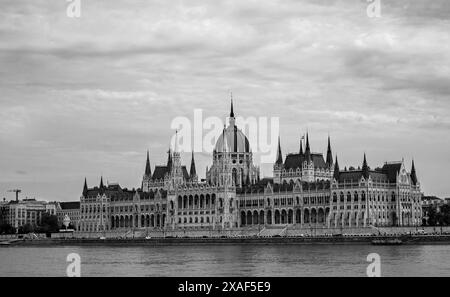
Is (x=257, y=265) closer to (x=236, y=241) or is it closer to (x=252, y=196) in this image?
(x=236, y=241)

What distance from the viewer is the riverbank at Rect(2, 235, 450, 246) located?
358 ft

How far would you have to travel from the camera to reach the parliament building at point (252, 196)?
423 ft

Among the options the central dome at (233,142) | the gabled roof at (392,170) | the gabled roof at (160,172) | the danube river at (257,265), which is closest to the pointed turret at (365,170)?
the gabled roof at (392,170)

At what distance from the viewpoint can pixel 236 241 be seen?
12456cm

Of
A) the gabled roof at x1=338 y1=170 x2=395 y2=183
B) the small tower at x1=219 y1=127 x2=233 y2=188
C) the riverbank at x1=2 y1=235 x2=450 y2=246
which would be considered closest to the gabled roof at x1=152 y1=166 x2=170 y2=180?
the small tower at x1=219 y1=127 x2=233 y2=188

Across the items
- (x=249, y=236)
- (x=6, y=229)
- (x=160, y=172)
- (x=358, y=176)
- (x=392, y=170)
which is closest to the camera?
(x=249, y=236)

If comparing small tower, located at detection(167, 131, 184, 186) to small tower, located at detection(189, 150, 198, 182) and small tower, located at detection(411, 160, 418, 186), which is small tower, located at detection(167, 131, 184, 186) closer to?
small tower, located at detection(189, 150, 198, 182)

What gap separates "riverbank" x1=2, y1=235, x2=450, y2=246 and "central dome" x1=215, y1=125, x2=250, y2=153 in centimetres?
2661

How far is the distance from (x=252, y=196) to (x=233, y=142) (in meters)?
14.5

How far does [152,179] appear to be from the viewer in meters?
174

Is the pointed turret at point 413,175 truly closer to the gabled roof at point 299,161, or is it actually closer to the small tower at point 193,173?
the gabled roof at point 299,161

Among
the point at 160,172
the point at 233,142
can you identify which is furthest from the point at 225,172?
the point at 160,172

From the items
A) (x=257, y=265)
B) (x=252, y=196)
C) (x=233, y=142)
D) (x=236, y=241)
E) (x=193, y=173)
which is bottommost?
(x=257, y=265)
